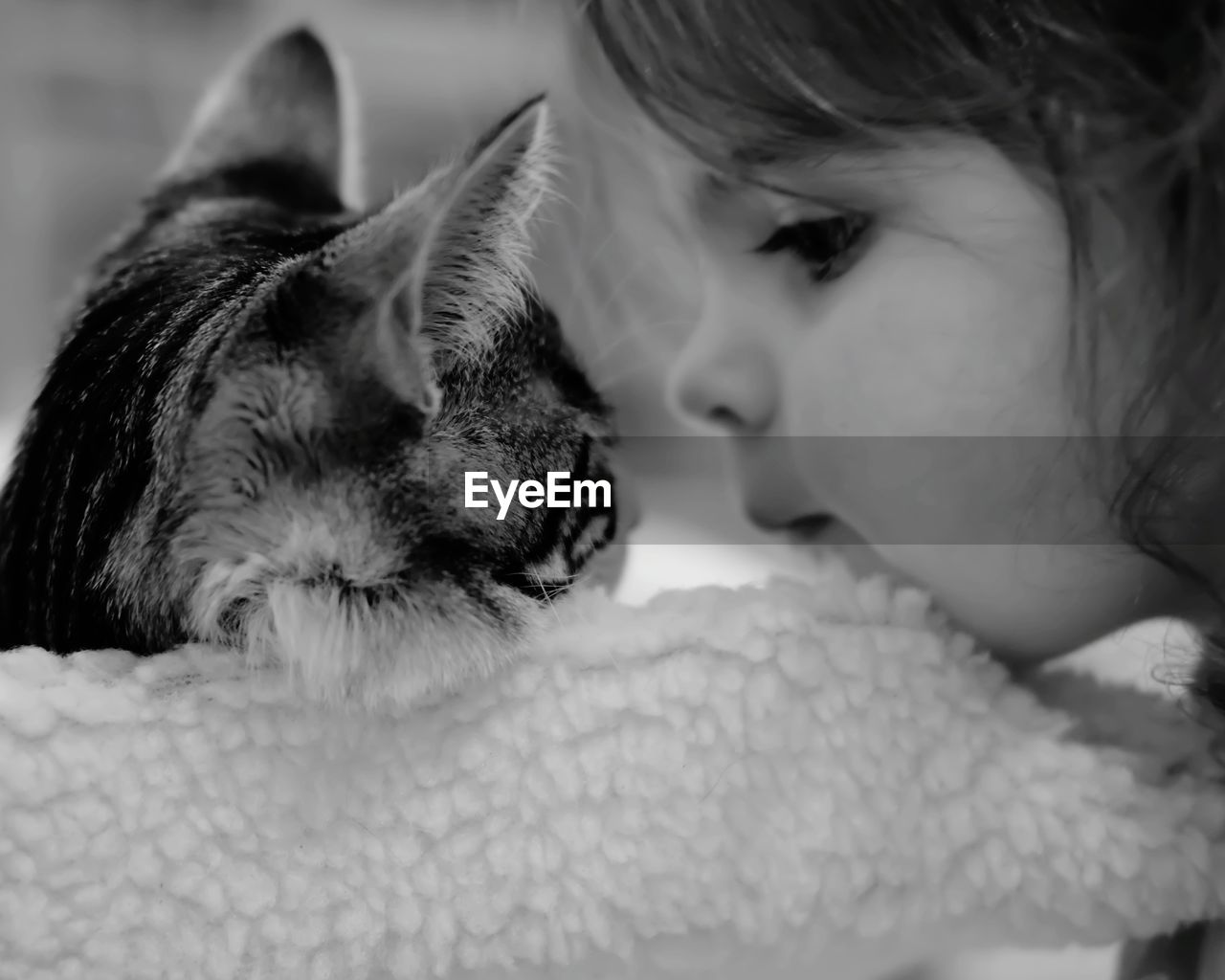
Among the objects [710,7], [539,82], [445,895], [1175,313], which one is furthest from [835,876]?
[539,82]

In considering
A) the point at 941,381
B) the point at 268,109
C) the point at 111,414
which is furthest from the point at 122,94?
the point at 941,381

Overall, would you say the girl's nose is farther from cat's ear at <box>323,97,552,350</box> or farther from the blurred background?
the blurred background

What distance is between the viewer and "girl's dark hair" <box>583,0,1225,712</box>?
0.41m

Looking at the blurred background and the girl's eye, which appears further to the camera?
the blurred background

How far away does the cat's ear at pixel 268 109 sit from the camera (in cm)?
72

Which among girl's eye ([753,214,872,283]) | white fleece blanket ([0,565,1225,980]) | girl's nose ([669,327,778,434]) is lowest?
white fleece blanket ([0,565,1225,980])

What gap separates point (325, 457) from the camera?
0.42 m

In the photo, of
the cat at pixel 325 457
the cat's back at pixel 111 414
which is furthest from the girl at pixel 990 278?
the cat's back at pixel 111 414

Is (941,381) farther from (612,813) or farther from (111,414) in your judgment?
(111,414)

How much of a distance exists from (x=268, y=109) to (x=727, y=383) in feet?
1.37

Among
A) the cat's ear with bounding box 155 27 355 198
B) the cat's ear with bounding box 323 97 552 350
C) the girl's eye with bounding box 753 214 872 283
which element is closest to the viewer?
the cat's ear with bounding box 323 97 552 350

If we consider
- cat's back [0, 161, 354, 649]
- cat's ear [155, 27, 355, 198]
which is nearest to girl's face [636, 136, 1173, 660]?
cat's back [0, 161, 354, 649]

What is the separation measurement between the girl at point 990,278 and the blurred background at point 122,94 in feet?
1.03

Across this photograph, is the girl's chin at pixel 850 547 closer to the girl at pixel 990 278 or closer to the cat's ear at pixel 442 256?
the girl at pixel 990 278
